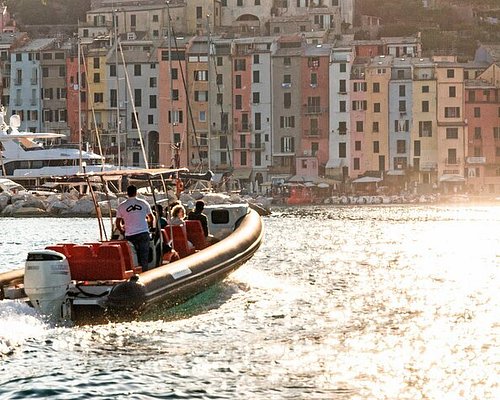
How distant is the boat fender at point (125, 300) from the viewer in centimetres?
1644

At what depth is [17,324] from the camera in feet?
52.0

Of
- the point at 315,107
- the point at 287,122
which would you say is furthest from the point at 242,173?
the point at 315,107

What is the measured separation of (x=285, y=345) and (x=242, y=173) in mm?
84452

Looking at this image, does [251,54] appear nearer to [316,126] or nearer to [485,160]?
[316,126]

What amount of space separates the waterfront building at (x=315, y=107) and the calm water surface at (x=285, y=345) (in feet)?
246

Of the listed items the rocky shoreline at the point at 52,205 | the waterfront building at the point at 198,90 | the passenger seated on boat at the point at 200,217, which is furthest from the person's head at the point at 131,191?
the waterfront building at the point at 198,90

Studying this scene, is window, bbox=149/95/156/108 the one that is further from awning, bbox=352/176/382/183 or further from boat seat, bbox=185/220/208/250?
boat seat, bbox=185/220/208/250

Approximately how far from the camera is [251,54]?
4028 inches

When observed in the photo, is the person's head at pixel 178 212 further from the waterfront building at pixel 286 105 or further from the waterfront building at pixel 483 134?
the waterfront building at pixel 483 134

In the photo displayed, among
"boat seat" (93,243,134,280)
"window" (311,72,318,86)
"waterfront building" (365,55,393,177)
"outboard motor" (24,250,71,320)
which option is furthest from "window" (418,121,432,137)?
"outboard motor" (24,250,71,320)

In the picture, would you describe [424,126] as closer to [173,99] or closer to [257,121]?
[257,121]

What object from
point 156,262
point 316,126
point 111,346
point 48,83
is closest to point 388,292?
point 156,262

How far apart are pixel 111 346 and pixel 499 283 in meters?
11.0

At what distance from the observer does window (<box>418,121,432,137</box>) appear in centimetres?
10169
